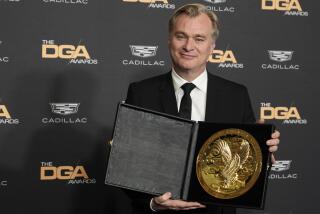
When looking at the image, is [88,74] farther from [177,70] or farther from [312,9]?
[312,9]

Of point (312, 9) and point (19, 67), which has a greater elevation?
point (312, 9)

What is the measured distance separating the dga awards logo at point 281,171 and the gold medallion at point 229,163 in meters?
1.64

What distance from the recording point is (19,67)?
2.82 metres

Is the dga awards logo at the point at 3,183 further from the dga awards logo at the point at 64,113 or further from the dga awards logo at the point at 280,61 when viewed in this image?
the dga awards logo at the point at 280,61

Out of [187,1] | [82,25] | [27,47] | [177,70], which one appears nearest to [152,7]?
[187,1]

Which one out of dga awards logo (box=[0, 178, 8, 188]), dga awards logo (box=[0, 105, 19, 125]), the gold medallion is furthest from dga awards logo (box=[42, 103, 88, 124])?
the gold medallion

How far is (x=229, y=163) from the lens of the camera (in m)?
1.74

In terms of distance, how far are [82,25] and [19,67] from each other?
440 mm

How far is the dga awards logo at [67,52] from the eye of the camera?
286cm

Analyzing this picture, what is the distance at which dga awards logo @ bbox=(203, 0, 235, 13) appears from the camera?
3.12 metres

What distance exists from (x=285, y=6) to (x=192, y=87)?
5.51ft

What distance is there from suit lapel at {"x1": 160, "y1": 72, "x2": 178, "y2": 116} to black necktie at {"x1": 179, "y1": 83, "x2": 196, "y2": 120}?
2 cm

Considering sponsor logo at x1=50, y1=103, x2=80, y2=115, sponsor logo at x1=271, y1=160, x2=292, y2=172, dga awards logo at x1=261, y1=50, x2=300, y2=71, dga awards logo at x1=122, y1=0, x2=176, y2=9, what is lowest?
sponsor logo at x1=271, y1=160, x2=292, y2=172

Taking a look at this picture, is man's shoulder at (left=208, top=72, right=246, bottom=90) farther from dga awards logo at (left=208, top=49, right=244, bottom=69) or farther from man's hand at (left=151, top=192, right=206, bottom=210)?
dga awards logo at (left=208, top=49, right=244, bottom=69)
